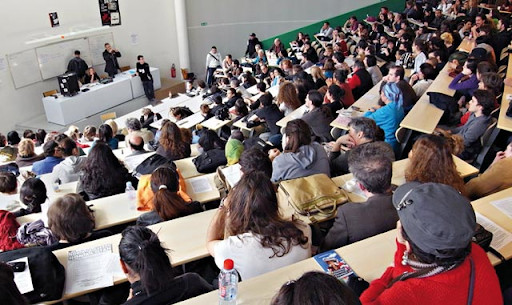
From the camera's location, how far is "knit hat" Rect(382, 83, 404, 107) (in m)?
5.09

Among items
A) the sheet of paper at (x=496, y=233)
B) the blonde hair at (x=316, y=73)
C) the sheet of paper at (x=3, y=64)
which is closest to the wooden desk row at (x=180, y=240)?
the sheet of paper at (x=496, y=233)

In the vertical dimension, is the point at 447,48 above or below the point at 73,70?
above

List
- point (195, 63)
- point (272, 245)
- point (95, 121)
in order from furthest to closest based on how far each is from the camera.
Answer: point (195, 63), point (95, 121), point (272, 245)

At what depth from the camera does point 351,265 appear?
220cm

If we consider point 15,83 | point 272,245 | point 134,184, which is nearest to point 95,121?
point 15,83

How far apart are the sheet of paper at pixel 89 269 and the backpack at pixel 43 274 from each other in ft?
0.25

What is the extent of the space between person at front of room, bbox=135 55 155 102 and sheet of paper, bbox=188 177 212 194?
8405 millimetres

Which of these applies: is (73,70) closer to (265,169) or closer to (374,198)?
(265,169)

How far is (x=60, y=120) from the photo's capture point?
31.5ft

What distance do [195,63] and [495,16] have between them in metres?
9.46

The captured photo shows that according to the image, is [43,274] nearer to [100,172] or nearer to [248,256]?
[248,256]

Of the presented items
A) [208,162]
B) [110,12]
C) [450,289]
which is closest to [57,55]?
[110,12]

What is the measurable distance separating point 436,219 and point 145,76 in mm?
10948

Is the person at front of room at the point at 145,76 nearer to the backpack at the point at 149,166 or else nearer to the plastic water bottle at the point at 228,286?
the backpack at the point at 149,166
